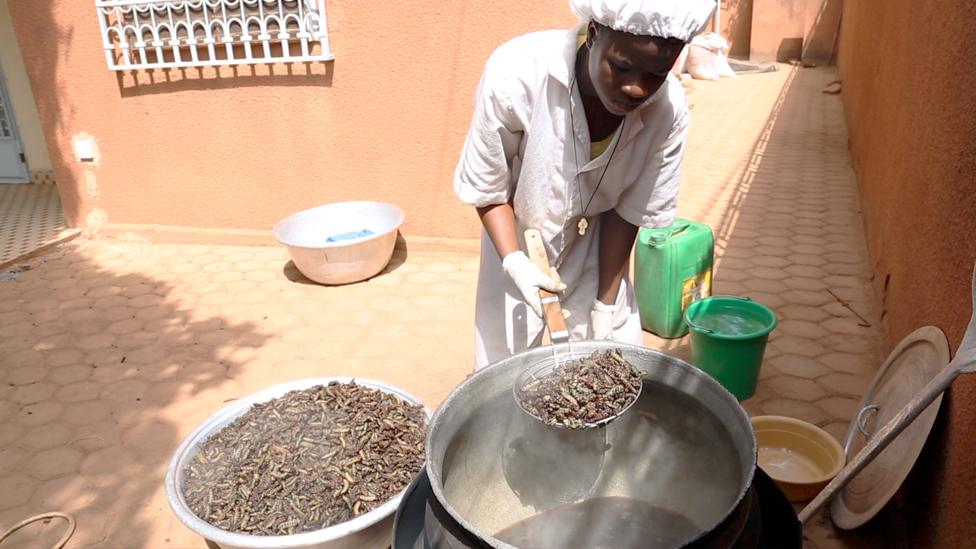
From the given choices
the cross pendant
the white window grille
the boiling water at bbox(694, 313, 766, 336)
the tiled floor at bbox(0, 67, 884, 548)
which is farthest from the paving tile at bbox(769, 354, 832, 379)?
the white window grille

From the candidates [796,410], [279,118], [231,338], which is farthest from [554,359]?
[279,118]

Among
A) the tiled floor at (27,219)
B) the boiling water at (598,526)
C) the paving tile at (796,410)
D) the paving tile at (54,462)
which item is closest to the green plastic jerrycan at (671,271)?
the paving tile at (796,410)

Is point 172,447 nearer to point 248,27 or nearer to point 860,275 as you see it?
point 248,27

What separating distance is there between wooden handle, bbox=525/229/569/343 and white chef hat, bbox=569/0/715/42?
0.63 metres

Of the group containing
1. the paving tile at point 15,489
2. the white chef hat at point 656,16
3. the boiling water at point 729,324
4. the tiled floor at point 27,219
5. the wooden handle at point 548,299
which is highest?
the white chef hat at point 656,16

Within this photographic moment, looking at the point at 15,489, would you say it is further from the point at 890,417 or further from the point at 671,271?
the point at 890,417

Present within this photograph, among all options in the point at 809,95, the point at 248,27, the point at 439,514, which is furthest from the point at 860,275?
the point at 809,95

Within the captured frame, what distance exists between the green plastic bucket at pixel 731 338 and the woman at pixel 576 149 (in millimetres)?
1016

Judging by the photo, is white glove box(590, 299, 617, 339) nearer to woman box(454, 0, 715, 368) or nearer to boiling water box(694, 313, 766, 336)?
woman box(454, 0, 715, 368)

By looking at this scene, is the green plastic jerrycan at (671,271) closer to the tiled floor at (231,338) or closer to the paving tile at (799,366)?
the tiled floor at (231,338)

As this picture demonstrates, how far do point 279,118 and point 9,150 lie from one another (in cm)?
473

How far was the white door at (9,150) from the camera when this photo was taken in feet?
24.8

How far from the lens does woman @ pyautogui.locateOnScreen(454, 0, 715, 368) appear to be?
67.2 inches

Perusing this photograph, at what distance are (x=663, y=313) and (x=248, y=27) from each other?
3.59 meters
